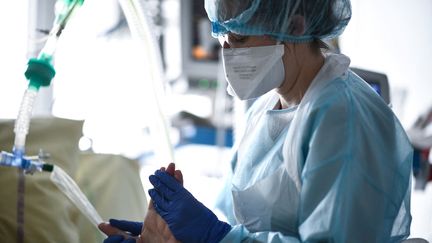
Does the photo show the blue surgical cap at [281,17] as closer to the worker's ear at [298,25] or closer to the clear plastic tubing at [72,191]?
the worker's ear at [298,25]

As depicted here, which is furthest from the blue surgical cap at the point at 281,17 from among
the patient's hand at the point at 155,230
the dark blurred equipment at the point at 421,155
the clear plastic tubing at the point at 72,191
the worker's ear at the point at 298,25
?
the dark blurred equipment at the point at 421,155

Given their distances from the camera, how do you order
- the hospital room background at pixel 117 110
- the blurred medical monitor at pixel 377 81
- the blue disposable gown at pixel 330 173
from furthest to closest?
1. the blurred medical monitor at pixel 377 81
2. the hospital room background at pixel 117 110
3. the blue disposable gown at pixel 330 173

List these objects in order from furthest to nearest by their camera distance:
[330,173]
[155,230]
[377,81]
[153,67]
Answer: [377,81], [153,67], [155,230], [330,173]

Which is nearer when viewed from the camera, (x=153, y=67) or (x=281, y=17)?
(x=281, y=17)

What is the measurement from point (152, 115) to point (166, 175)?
0.36m

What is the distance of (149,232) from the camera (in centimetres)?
136

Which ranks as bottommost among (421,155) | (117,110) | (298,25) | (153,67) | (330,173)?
(421,155)

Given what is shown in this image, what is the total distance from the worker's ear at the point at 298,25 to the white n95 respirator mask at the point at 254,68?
0.05 m

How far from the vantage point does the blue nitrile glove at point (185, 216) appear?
1285 mm

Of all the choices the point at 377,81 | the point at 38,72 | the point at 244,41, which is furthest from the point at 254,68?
the point at 377,81

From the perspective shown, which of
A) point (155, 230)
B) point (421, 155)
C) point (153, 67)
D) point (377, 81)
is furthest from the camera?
point (421, 155)

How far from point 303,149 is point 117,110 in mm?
1313

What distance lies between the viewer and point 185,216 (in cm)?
129

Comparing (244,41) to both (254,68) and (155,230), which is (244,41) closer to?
(254,68)
